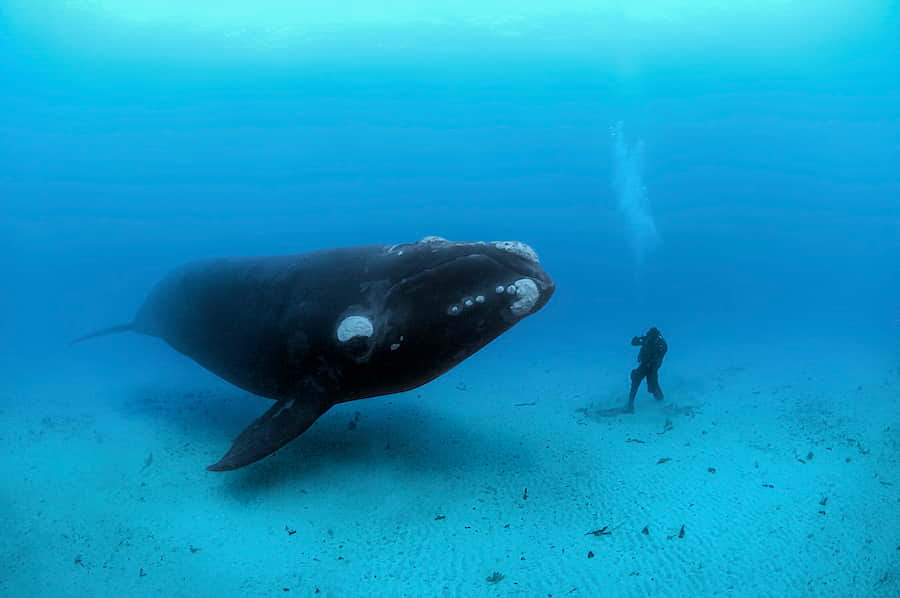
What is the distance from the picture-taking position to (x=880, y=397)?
34.9ft

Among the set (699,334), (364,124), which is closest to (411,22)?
(364,124)

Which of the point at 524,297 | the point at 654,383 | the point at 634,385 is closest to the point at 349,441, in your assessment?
the point at 524,297

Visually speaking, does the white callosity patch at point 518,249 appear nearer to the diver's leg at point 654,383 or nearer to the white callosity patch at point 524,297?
the white callosity patch at point 524,297

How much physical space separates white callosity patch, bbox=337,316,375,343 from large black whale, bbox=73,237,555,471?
0.5 inches

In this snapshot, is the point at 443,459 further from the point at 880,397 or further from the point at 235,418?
the point at 880,397

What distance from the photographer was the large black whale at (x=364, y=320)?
609 cm

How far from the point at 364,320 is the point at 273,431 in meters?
1.90

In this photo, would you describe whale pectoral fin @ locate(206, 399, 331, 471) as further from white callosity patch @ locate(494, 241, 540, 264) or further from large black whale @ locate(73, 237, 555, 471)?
white callosity patch @ locate(494, 241, 540, 264)

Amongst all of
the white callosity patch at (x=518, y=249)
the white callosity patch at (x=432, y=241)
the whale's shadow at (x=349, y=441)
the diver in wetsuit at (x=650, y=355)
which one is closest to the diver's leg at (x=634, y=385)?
the diver in wetsuit at (x=650, y=355)

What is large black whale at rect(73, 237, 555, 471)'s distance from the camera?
6090 mm

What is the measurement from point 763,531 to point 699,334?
60.6 feet

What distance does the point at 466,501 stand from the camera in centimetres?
638

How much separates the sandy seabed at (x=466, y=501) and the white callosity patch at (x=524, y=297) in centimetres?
254

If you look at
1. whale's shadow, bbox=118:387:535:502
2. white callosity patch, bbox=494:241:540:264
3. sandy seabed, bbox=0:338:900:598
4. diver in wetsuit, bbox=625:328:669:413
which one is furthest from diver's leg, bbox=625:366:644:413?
white callosity patch, bbox=494:241:540:264
